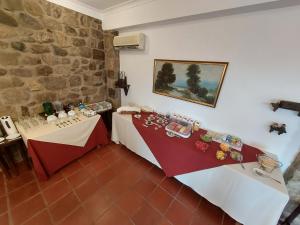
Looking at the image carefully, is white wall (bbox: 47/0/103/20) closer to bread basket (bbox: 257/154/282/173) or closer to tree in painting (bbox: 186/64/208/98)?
tree in painting (bbox: 186/64/208/98)

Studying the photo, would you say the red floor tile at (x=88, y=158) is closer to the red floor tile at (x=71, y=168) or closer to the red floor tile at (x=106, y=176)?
the red floor tile at (x=71, y=168)

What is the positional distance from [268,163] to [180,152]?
86cm

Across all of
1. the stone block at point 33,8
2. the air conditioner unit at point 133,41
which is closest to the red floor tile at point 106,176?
the air conditioner unit at point 133,41

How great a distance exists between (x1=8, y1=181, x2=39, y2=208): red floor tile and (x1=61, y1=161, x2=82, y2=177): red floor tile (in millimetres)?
325

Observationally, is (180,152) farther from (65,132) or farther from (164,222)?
(65,132)

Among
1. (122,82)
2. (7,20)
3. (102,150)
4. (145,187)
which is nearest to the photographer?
(7,20)

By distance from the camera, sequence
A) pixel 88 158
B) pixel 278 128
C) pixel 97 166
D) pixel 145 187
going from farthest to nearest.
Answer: pixel 88 158
pixel 97 166
pixel 145 187
pixel 278 128

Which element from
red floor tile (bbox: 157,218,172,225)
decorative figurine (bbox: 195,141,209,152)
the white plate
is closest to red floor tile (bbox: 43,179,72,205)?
the white plate

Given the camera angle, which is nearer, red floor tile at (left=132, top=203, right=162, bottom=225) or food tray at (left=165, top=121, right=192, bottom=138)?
red floor tile at (left=132, top=203, right=162, bottom=225)

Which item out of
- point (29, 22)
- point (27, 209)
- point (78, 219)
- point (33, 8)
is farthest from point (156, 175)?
point (33, 8)

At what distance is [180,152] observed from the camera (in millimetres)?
1660

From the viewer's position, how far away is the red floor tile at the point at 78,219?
138cm

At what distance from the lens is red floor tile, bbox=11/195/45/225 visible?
1.38 meters

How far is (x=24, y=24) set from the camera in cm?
171
